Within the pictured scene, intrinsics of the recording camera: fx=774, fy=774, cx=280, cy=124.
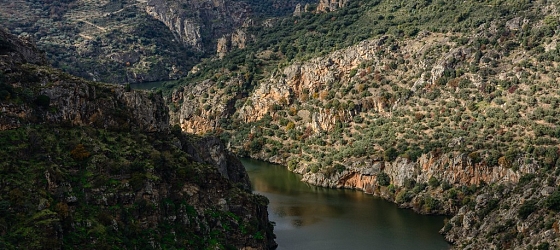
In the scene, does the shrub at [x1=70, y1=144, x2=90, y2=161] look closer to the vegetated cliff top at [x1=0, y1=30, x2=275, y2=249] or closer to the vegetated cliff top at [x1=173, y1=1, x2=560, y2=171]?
the vegetated cliff top at [x1=0, y1=30, x2=275, y2=249]

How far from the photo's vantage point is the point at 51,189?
66.6 metres

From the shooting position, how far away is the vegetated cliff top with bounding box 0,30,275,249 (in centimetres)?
6419

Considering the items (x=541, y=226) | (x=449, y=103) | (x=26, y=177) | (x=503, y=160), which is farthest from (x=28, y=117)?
(x=449, y=103)

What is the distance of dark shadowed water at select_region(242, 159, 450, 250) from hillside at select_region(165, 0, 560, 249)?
3021mm

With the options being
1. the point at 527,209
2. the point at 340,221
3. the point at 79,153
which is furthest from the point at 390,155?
the point at 79,153

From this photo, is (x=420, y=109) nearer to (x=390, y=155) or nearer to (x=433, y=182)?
(x=390, y=155)

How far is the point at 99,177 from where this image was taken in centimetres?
7056

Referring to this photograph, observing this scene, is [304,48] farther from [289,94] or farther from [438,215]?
[438,215]

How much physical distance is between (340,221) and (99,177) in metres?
36.7

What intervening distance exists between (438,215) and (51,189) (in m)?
54.8

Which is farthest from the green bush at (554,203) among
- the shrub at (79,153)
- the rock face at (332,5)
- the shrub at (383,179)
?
the rock face at (332,5)

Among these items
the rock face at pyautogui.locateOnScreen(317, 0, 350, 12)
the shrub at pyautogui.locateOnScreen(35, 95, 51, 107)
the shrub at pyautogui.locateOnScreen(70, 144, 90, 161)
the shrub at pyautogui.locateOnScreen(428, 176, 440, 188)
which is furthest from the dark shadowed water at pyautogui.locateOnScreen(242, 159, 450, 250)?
the rock face at pyautogui.locateOnScreen(317, 0, 350, 12)

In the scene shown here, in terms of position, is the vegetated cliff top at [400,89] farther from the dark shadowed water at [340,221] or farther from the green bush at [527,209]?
the green bush at [527,209]

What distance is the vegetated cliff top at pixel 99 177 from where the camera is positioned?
64188 millimetres
